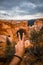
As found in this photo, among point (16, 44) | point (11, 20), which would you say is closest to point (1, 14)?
point (11, 20)

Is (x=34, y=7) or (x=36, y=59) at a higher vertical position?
(x=34, y=7)

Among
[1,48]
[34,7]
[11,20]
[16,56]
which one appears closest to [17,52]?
[16,56]

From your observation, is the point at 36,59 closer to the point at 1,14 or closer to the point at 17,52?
the point at 17,52

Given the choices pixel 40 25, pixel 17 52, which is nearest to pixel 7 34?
pixel 17 52

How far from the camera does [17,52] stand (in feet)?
13.0

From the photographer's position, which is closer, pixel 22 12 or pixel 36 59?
pixel 36 59

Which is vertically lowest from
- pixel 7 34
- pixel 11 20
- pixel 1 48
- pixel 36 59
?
pixel 36 59

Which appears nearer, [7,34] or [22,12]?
[7,34]

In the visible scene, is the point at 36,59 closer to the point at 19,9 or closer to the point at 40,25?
the point at 40,25

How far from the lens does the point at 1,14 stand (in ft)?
13.4

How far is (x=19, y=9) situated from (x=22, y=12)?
0.29 ft

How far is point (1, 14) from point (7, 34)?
1.54ft

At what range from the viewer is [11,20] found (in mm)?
3992

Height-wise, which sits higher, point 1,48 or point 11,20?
point 11,20
